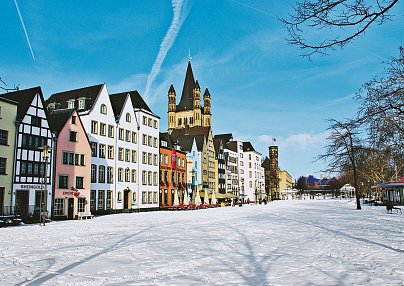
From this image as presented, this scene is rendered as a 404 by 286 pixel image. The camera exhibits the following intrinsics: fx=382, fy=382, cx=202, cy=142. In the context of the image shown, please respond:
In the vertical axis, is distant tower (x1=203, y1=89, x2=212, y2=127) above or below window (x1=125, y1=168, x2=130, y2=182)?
above

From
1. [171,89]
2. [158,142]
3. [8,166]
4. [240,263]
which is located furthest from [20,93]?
[171,89]

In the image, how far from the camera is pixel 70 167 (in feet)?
130

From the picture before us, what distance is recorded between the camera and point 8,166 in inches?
1280

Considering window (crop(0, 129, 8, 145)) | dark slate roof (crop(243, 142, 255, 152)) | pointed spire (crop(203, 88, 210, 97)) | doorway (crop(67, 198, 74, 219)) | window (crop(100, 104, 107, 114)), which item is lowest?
doorway (crop(67, 198, 74, 219))

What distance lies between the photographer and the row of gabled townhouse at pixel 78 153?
33375mm

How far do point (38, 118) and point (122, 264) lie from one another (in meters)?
29.0

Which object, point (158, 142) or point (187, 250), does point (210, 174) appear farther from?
point (187, 250)

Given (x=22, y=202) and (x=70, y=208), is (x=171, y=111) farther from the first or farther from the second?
(x=22, y=202)

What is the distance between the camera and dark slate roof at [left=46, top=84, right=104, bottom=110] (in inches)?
1861

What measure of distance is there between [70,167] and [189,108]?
301ft

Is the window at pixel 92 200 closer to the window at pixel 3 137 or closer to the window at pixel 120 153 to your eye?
the window at pixel 120 153

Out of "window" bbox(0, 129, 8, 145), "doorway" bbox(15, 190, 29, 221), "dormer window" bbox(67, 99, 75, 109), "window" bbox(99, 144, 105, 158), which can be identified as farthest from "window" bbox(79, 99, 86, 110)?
"doorway" bbox(15, 190, 29, 221)

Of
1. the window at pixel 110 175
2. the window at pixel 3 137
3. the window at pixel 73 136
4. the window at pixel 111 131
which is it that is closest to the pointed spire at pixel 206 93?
the window at pixel 111 131

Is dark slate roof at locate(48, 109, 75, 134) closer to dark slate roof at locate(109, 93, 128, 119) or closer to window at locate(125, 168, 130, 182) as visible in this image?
dark slate roof at locate(109, 93, 128, 119)
